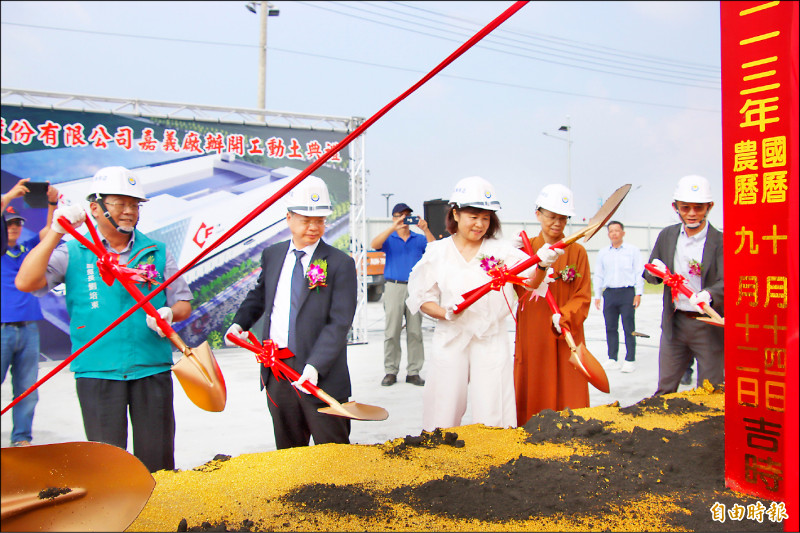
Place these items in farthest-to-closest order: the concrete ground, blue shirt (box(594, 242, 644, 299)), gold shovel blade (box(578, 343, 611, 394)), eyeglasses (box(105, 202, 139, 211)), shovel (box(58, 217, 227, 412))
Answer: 1. blue shirt (box(594, 242, 644, 299))
2. the concrete ground
3. gold shovel blade (box(578, 343, 611, 394))
4. eyeglasses (box(105, 202, 139, 211))
5. shovel (box(58, 217, 227, 412))

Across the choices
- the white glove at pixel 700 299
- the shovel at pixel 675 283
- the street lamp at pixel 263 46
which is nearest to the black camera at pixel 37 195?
the shovel at pixel 675 283

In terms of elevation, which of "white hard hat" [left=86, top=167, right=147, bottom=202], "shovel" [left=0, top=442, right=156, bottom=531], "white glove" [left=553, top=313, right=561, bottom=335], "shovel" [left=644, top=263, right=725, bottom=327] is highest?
"white hard hat" [left=86, top=167, right=147, bottom=202]

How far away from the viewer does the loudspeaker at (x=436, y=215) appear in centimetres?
624

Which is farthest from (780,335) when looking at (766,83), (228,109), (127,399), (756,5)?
(228,109)

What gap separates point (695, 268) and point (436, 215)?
3542 mm

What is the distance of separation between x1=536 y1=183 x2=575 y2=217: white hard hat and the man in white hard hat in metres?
1.83

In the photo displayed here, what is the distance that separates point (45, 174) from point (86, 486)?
17.8 ft

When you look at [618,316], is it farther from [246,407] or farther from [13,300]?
[13,300]

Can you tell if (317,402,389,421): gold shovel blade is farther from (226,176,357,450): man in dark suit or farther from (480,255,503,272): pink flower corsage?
(480,255,503,272): pink flower corsage

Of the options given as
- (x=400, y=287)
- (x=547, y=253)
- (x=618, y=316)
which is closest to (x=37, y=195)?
(x=547, y=253)

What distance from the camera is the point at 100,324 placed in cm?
203

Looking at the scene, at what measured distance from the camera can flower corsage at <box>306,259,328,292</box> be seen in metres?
2.23

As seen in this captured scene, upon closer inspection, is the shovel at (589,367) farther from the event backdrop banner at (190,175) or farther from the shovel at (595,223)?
the event backdrop banner at (190,175)

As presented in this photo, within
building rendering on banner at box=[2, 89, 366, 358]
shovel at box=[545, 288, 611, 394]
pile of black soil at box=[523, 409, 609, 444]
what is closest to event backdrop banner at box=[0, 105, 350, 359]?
building rendering on banner at box=[2, 89, 366, 358]
